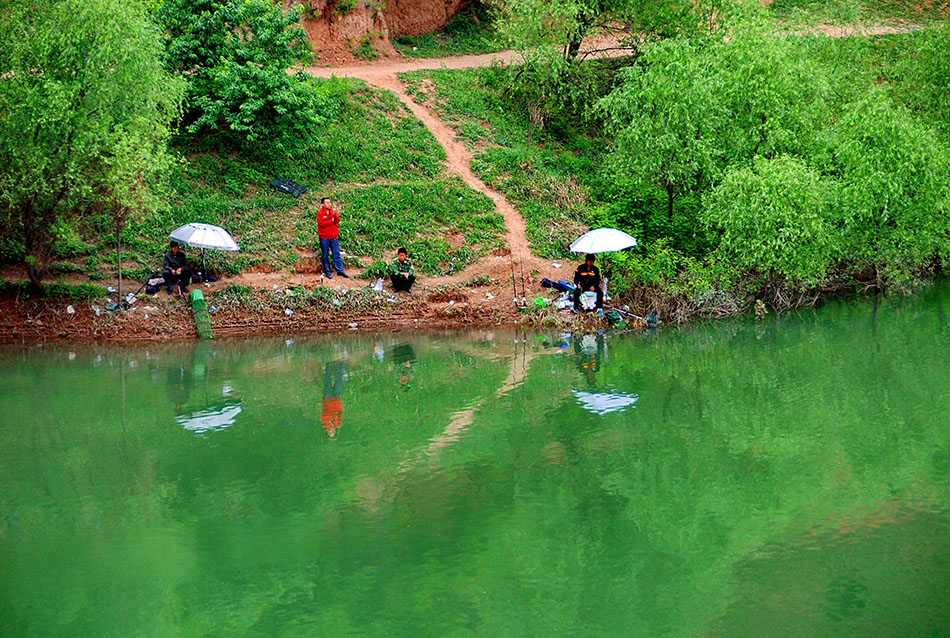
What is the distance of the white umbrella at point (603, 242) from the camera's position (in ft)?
77.7

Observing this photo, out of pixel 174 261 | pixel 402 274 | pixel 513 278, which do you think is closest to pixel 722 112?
pixel 513 278

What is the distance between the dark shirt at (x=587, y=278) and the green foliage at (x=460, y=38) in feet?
45.3

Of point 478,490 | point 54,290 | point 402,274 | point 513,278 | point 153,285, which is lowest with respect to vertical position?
point 478,490

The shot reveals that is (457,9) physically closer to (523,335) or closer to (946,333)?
(523,335)

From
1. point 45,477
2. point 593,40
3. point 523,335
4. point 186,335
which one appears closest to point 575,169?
point 593,40

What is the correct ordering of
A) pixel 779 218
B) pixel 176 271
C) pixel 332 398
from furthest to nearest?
pixel 176 271 < pixel 779 218 < pixel 332 398

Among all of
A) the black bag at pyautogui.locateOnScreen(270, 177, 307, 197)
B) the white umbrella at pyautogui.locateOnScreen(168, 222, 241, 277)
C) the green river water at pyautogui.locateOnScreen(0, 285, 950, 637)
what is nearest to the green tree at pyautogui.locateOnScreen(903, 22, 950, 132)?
the green river water at pyautogui.locateOnScreen(0, 285, 950, 637)

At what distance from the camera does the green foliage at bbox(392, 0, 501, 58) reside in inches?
1430

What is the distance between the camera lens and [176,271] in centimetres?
2336

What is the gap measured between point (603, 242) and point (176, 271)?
33.9ft

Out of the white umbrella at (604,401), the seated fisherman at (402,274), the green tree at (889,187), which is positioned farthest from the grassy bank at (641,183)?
the white umbrella at (604,401)

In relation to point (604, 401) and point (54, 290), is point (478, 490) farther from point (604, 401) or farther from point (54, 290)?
point (54, 290)

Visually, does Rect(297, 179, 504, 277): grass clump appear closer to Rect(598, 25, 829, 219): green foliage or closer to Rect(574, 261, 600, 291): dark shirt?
Rect(574, 261, 600, 291): dark shirt

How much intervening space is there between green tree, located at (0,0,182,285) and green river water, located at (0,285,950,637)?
342 centimetres
